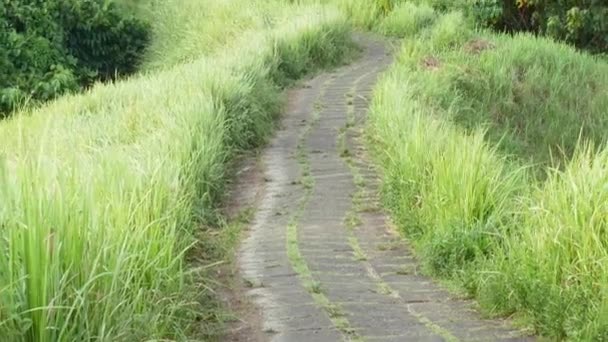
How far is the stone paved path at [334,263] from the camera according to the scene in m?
4.61

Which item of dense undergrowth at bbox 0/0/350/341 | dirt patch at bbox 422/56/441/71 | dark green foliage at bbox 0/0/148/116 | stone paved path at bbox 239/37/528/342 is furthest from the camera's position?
dark green foliage at bbox 0/0/148/116

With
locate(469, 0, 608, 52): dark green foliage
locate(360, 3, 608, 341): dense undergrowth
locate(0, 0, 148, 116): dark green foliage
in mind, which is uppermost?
locate(360, 3, 608, 341): dense undergrowth

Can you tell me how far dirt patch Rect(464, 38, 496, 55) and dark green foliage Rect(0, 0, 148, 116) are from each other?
6.59 metres

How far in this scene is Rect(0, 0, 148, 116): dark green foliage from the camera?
1645cm

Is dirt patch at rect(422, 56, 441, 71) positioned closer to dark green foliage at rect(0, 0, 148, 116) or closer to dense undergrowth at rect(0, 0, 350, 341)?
dense undergrowth at rect(0, 0, 350, 341)

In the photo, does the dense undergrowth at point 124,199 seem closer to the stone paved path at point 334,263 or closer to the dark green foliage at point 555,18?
the stone paved path at point 334,263

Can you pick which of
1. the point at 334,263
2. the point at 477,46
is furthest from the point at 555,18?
the point at 334,263

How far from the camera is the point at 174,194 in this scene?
560cm

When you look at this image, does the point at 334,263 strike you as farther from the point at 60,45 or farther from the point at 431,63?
the point at 60,45

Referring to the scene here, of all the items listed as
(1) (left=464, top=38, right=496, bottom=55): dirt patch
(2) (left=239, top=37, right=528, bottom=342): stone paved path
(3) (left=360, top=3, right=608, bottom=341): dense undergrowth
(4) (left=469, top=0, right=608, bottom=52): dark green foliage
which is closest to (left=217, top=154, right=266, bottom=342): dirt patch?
(2) (left=239, top=37, right=528, bottom=342): stone paved path

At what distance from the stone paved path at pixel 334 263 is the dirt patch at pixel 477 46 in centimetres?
480

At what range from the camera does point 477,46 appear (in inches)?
549

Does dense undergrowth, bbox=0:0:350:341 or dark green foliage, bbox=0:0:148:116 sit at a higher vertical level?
dense undergrowth, bbox=0:0:350:341

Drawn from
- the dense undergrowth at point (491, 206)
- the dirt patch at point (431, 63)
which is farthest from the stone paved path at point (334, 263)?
the dirt patch at point (431, 63)
